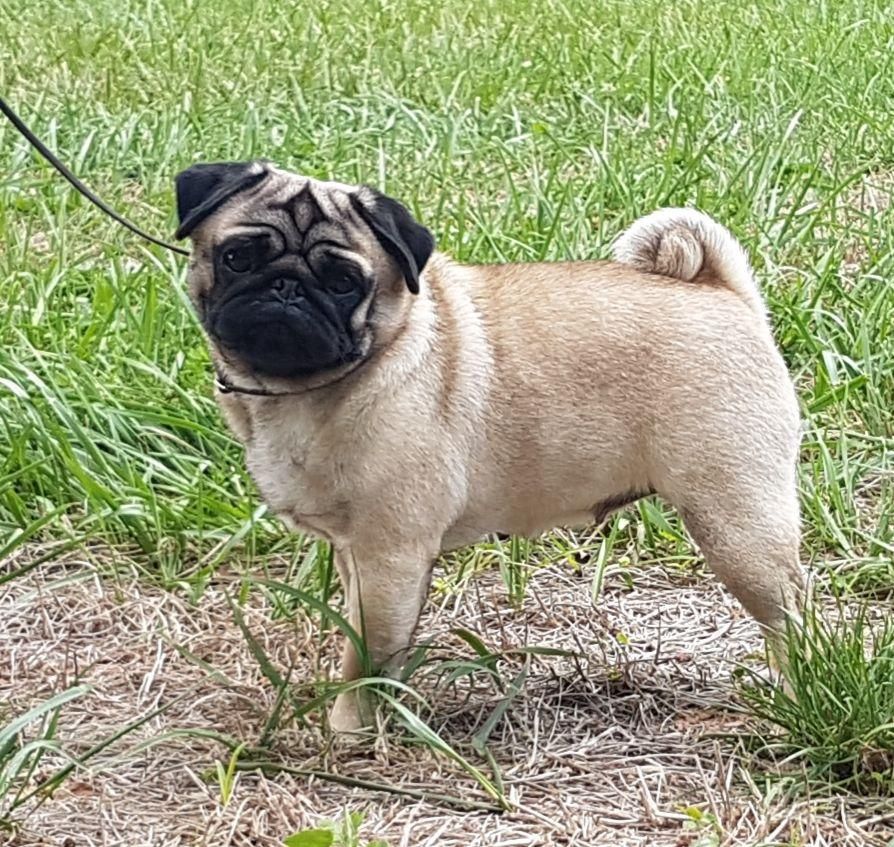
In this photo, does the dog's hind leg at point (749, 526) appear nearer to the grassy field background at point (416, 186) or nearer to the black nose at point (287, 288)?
the grassy field background at point (416, 186)

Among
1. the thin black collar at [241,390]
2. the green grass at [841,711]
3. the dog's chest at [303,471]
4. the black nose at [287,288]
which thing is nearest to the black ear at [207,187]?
the black nose at [287,288]

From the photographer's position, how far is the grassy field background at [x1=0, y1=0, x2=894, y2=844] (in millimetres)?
4340

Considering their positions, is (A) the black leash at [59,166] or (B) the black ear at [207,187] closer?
(B) the black ear at [207,187]

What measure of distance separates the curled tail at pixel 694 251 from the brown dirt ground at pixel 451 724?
3.06ft

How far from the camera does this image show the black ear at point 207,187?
3.21m

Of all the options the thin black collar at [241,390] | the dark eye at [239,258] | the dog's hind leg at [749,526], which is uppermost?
the dark eye at [239,258]

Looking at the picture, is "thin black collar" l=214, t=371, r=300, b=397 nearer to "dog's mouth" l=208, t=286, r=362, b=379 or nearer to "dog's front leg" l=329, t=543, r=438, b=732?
"dog's mouth" l=208, t=286, r=362, b=379

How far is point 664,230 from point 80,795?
1.84 m

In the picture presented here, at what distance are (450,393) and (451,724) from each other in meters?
0.77

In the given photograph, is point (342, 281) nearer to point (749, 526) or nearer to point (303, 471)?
point (303, 471)

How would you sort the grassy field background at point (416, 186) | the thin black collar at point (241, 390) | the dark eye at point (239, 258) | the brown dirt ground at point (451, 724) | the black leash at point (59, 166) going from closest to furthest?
1. the brown dirt ground at point (451, 724)
2. the dark eye at point (239, 258)
3. the thin black collar at point (241, 390)
4. the black leash at point (59, 166)
5. the grassy field background at point (416, 186)

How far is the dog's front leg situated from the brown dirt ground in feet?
0.32

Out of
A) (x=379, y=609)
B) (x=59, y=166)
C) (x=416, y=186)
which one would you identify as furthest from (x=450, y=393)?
(x=416, y=186)

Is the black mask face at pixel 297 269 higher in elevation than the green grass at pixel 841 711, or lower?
higher
